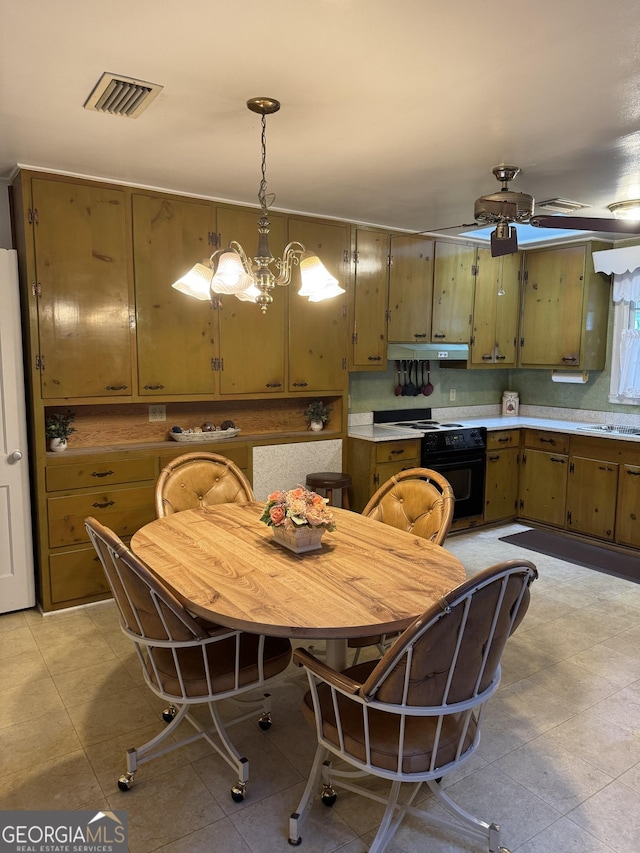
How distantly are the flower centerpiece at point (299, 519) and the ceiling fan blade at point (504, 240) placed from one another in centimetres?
156

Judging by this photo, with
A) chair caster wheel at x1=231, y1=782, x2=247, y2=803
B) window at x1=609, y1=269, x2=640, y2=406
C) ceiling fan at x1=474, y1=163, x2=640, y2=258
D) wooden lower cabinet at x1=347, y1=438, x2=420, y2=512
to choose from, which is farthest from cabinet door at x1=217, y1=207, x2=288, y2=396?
window at x1=609, y1=269, x2=640, y2=406

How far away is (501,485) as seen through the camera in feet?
17.2

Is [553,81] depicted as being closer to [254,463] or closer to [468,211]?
[468,211]

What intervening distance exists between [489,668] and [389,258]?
12.1 ft

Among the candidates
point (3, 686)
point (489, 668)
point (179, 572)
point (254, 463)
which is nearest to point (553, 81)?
point (489, 668)

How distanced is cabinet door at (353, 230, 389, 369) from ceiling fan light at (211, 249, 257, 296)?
251cm

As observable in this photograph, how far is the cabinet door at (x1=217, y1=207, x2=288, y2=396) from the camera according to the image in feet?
13.0

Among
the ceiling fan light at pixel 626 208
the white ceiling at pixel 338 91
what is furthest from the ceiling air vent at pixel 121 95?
the ceiling fan light at pixel 626 208

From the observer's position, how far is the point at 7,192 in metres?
3.51

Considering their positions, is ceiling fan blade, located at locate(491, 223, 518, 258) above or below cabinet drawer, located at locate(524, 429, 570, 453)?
above

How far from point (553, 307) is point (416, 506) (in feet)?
11.1

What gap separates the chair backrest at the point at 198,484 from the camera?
3082mm

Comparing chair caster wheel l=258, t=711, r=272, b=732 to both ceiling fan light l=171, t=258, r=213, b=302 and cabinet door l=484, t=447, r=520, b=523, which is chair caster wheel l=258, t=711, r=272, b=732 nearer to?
ceiling fan light l=171, t=258, r=213, b=302

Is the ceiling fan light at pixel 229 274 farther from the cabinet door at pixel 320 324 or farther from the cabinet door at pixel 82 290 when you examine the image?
the cabinet door at pixel 320 324
